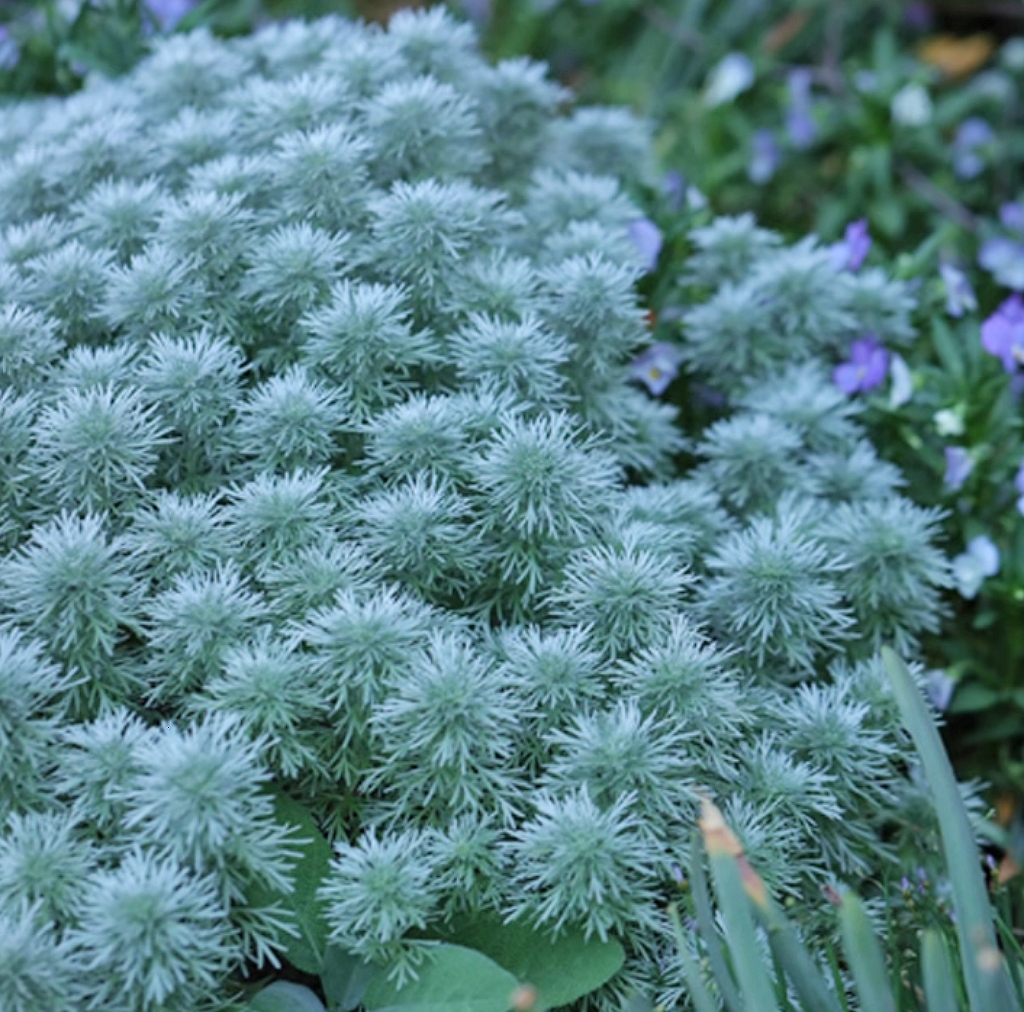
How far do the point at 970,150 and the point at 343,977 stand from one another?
2374mm

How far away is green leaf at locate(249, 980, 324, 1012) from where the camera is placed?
1.27 meters

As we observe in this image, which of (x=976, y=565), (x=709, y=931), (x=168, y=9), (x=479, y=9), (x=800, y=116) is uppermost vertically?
(x=168, y=9)

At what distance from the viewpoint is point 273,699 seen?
1311 millimetres

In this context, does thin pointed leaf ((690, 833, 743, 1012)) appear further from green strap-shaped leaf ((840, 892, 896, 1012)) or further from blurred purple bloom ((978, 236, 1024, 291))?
blurred purple bloom ((978, 236, 1024, 291))

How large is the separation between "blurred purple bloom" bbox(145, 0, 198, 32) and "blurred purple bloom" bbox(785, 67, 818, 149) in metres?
1.31

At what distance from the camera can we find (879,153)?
285 centimetres

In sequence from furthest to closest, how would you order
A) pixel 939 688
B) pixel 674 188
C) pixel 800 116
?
pixel 800 116
pixel 674 188
pixel 939 688

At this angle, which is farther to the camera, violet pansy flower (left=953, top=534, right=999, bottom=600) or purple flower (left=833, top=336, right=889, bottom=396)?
purple flower (left=833, top=336, right=889, bottom=396)

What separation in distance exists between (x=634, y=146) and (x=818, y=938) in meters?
1.37

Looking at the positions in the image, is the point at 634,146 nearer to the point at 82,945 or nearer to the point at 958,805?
the point at 958,805

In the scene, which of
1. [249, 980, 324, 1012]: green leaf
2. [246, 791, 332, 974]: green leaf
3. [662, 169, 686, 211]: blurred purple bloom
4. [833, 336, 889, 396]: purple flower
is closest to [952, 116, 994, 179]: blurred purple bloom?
[662, 169, 686, 211]: blurred purple bloom

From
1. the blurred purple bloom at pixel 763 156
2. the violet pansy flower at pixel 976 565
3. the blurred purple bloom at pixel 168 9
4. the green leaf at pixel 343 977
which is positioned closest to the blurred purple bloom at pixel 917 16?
the blurred purple bloom at pixel 763 156

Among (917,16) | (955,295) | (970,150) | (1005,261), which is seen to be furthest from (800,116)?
(955,295)

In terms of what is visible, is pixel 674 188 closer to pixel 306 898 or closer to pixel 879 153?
pixel 879 153
